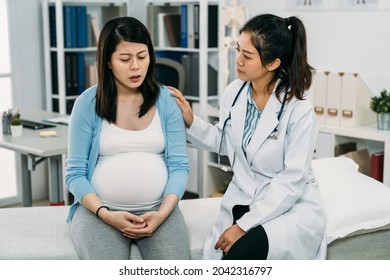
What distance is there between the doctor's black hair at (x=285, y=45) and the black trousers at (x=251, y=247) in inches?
15.4

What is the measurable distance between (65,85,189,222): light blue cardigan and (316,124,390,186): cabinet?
134 centimetres

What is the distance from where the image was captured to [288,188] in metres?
1.76

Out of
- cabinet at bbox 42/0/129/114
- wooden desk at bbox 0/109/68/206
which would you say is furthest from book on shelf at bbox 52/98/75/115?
wooden desk at bbox 0/109/68/206

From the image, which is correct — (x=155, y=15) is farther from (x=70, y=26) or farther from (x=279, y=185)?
(x=279, y=185)

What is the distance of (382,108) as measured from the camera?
9.77ft

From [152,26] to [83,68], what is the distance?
540 mm

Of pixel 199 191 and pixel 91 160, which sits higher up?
pixel 91 160

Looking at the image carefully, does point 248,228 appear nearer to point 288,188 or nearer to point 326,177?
point 288,188

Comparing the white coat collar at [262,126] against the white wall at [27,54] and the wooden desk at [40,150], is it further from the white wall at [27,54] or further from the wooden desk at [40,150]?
the white wall at [27,54]

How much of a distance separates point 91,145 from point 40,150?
81 cm

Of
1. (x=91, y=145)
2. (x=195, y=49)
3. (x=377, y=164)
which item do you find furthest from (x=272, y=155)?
(x=195, y=49)

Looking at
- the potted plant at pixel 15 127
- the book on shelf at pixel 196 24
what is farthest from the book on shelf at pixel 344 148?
the potted plant at pixel 15 127

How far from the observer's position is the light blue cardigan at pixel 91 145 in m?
1.82
